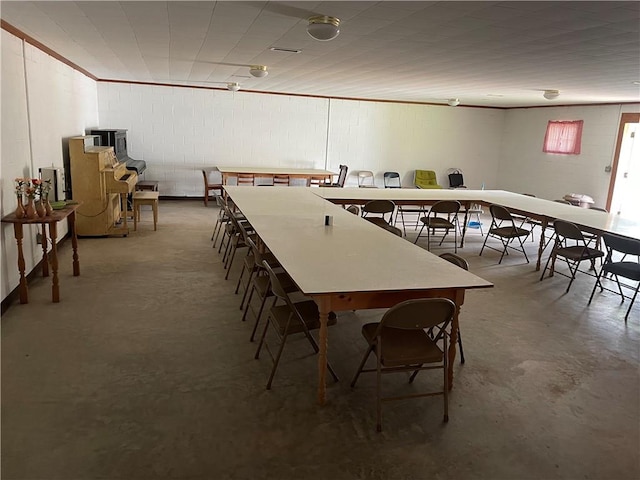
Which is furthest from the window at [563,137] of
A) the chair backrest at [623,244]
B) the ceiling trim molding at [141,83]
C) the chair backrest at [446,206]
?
the chair backrest at [623,244]

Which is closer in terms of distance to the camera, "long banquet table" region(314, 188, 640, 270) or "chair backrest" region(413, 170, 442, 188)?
"long banquet table" region(314, 188, 640, 270)

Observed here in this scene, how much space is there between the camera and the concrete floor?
2.29 metres

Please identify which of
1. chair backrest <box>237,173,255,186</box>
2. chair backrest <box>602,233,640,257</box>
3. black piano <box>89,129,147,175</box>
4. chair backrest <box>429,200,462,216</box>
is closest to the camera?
chair backrest <box>602,233,640,257</box>

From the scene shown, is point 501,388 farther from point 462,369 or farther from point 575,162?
point 575,162

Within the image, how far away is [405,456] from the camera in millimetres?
2361

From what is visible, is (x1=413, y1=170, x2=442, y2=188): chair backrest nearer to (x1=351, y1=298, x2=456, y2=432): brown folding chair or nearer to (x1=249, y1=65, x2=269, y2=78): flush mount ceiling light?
(x1=249, y1=65, x2=269, y2=78): flush mount ceiling light

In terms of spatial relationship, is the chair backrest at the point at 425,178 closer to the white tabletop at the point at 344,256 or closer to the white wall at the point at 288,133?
the white wall at the point at 288,133

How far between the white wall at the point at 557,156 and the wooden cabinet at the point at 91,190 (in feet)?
27.3

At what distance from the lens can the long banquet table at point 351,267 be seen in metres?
2.64

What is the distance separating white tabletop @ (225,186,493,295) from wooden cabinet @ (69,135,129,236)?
2296 mm

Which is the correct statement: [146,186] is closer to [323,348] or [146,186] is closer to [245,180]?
[245,180]

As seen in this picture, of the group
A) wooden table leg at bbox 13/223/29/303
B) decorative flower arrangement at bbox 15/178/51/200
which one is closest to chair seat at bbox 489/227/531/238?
decorative flower arrangement at bbox 15/178/51/200

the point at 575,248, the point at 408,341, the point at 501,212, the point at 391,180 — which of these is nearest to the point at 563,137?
the point at 391,180

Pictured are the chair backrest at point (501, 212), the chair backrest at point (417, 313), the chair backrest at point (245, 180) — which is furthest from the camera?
the chair backrest at point (245, 180)
